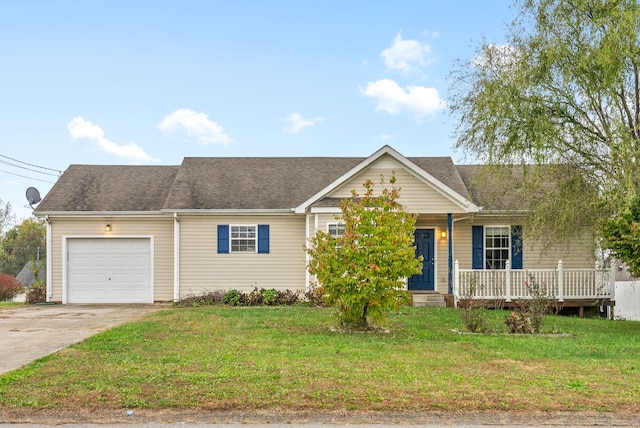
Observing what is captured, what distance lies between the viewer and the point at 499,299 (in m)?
17.5

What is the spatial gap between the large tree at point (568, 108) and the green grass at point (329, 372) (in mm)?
3901

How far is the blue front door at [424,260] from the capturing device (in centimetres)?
1944

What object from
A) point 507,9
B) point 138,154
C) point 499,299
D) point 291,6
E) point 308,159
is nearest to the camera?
point 507,9

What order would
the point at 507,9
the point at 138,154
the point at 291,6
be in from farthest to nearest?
1. the point at 138,154
2. the point at 291,6
3. the point at 507,9

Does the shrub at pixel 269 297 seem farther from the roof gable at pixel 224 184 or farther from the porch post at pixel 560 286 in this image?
the porch post at pixel 560 286

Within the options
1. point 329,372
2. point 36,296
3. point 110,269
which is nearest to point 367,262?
point 329,372

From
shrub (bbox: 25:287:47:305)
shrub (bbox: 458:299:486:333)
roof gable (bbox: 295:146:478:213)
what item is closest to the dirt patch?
shrub (bbox: 458:299:486:333)

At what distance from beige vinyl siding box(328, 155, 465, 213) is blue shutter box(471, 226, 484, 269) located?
1933mm

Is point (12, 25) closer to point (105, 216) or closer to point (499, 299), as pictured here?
point (105, 216)

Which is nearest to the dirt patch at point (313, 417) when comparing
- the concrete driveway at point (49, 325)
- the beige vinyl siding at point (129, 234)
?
the concrete driveway at point (49, 325)

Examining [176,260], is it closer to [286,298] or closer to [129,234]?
[129,234]

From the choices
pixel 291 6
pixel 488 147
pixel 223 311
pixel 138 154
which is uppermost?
pixel 291 6

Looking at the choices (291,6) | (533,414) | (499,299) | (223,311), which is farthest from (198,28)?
(533,414)

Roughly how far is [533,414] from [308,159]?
17870 millimetres
